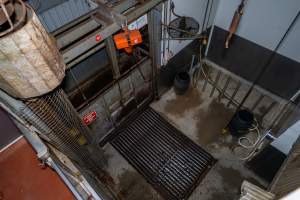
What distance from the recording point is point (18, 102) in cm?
144

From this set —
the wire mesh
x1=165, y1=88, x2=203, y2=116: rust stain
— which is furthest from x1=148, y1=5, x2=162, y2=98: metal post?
the wire mesh

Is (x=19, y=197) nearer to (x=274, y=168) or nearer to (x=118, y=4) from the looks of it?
(x=118, y=4)

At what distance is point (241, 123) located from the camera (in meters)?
3.25

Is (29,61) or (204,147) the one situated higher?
(29,61)

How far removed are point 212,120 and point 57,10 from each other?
285 cm

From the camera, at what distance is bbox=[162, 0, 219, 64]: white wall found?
2.94 meters

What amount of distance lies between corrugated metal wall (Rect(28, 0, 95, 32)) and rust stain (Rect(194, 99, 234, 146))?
2455mm

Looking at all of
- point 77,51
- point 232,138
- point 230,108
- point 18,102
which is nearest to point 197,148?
point 232,138

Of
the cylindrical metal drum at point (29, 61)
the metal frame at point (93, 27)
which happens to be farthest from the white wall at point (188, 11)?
the cylindrical metal drum at point (29, 61)

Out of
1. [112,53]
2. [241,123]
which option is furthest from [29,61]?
[241,123]

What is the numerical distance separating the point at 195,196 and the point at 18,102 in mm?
2551

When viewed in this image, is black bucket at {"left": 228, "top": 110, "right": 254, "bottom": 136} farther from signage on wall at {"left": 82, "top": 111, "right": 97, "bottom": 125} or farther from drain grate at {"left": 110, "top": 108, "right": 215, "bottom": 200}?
signage on wall at {"left": 82, "top": 111, "right": 97, "bottom": 125}

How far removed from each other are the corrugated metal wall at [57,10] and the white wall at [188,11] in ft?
3.88

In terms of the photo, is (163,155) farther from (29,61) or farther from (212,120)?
(29,61)
